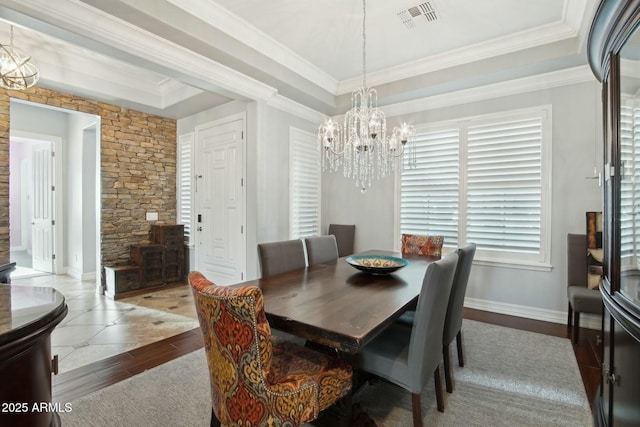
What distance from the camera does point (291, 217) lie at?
14.5 ft

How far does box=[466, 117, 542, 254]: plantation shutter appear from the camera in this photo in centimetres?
344

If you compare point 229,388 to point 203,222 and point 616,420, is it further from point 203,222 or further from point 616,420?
point 203,222

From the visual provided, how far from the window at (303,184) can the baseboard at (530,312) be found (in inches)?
95.6

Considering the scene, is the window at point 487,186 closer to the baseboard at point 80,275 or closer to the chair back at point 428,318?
the chair back at point 428,318

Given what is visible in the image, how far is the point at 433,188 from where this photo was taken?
4082 millimetres

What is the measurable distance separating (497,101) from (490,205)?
1242mm

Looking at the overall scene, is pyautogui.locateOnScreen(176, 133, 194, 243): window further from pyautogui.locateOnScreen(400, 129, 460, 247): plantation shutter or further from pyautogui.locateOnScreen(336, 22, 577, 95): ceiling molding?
pyautogui.locateOnScreen(400, 129, 460, 247): plantation shutter

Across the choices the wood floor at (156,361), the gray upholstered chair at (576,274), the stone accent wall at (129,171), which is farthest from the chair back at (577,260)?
the stone accent wall at (129,171)

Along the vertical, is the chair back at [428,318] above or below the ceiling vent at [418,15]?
below

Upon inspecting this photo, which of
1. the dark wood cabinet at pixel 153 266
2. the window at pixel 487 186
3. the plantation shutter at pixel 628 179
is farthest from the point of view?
the dark wood cabinet at pixel 153 266

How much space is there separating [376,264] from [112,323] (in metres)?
2.93

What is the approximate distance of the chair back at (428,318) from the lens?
148 centimetres

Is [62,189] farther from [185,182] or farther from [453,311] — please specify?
[453,311]

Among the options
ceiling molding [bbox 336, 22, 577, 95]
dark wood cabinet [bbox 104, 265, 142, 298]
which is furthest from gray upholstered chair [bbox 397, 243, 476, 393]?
dark wood cabinet [bbox 104, 265, 142, 298]
